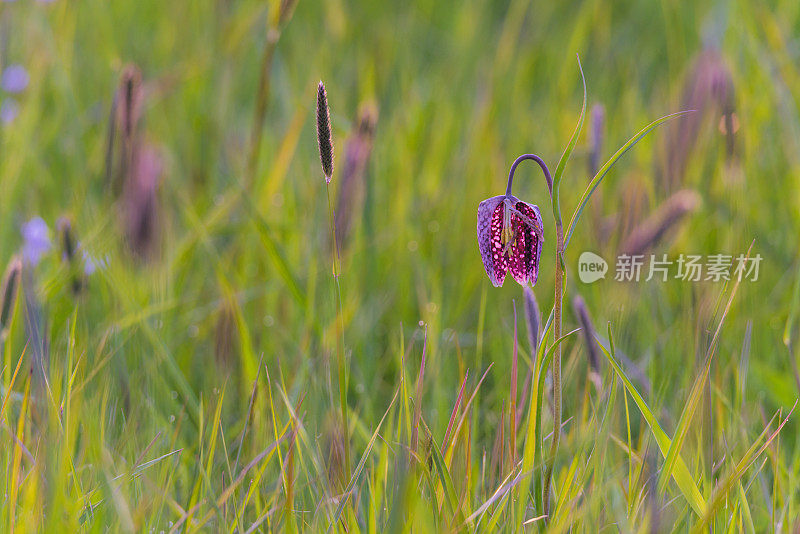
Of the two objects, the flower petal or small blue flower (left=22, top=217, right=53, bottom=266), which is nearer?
the flower petal

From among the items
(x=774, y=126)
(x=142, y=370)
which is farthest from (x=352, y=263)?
(x=774, y=126)

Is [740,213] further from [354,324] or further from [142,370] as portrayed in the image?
[142,370]

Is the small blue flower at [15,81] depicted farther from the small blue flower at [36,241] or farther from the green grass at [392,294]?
the small blue flower at [36,241]

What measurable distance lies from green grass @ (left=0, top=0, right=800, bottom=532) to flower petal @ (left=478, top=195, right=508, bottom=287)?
0.07 m

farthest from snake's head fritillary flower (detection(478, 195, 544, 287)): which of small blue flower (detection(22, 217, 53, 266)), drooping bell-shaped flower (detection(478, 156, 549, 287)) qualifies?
small blue flower (detection(22, 217, 53, 266))

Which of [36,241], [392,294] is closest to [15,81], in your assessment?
[36,241]

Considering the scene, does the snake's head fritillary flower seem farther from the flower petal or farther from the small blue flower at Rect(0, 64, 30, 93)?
the small blue flower at Rect(0, 64, 30, 93)

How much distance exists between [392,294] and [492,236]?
700 millimetres

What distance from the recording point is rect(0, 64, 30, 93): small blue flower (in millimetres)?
2014

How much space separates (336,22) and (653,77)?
85cm

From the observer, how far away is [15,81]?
6.65 feet

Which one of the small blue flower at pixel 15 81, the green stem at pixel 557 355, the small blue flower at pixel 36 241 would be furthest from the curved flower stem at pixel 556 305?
the small blue flower at pixel 15 81

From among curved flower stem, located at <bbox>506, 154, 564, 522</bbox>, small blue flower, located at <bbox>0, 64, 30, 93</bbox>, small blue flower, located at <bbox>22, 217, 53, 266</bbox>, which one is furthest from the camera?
small blue flower, located at <bbox>0, 64, 30, 93</bbox>

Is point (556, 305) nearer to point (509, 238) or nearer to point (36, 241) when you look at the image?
point (509, 238)
